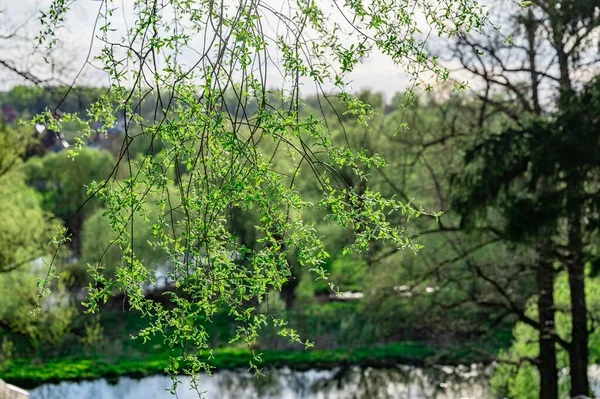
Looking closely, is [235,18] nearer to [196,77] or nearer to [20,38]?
[196,77]

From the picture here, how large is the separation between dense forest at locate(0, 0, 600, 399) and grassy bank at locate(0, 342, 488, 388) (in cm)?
5

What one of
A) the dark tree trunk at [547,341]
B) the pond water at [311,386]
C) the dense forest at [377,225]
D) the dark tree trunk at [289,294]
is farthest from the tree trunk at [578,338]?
the dark tree trunk at [289,294]

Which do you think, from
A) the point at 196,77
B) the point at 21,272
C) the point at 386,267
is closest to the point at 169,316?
the point at 196,77

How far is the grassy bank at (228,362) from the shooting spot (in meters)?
16.5

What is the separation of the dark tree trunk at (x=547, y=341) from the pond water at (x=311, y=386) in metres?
4.52

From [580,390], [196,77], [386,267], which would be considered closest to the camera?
[196,77]

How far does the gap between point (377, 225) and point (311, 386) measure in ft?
46.4

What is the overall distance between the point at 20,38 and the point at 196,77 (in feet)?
Result: 11.6

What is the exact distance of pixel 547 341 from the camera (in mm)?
9789

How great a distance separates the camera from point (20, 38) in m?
5.33

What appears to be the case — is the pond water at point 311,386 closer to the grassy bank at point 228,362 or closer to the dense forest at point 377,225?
the grassy bank at point 228,362

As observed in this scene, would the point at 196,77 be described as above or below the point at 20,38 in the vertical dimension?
below

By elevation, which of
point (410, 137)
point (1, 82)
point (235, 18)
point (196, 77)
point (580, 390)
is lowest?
point (580, 390)

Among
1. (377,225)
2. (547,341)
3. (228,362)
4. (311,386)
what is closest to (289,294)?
(228,362)
